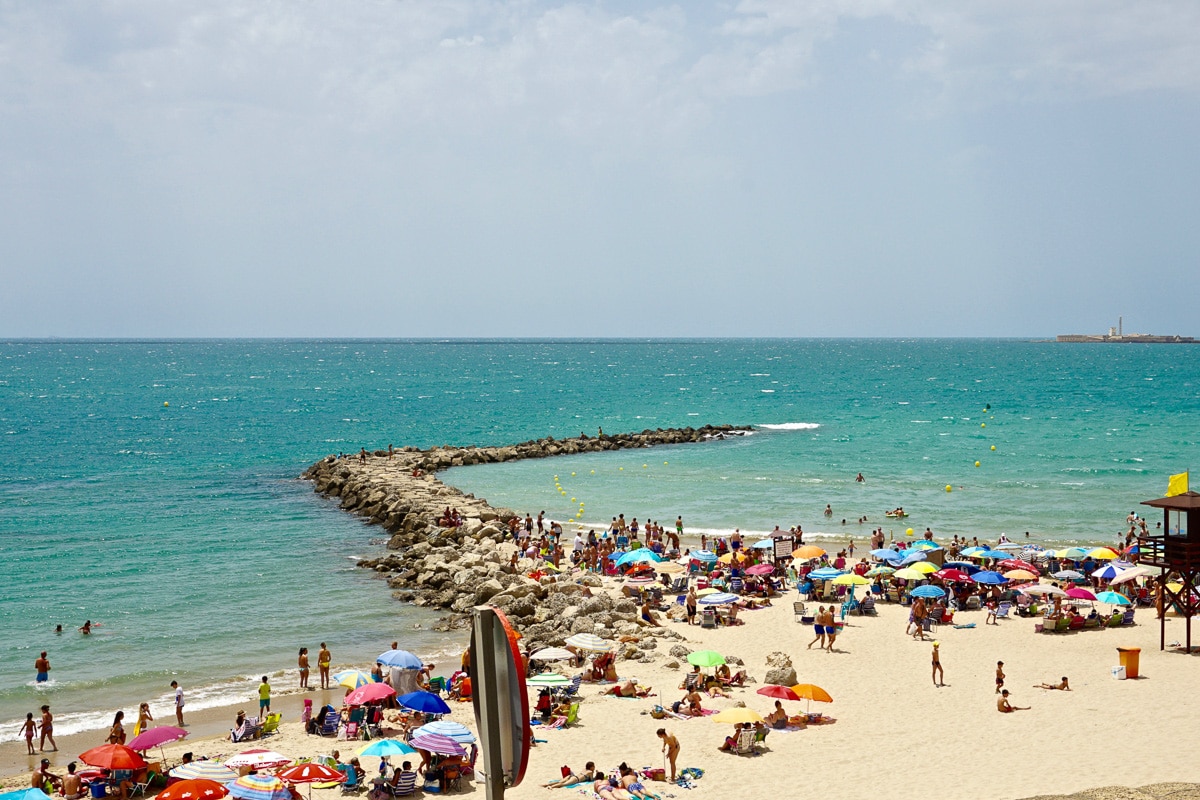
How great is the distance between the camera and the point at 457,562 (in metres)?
30.0

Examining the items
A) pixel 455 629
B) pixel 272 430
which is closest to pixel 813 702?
pixel 455 629

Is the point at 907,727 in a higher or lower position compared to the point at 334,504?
lower

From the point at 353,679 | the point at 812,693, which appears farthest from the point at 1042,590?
the point at 353,679

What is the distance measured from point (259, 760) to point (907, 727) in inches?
410

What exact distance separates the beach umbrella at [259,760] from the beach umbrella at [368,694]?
252cm

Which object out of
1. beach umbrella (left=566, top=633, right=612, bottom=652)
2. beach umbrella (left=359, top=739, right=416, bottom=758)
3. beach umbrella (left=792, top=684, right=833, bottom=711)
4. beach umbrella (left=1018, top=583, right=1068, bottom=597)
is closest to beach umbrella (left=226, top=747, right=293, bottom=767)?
beach umbrella (left=359, top=739, right=416, bottom=758)

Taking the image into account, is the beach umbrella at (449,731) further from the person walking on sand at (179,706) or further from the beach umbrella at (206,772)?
the person walking on sand at (179,706)

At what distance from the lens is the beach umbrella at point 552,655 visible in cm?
2053

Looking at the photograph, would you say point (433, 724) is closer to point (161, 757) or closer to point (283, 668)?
point (161, 757)

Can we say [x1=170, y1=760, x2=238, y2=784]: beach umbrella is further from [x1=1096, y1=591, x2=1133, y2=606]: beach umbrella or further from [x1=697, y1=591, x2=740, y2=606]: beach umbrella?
[x1=1096, y1=591, x2=1133, y2=606]: beach umbrella

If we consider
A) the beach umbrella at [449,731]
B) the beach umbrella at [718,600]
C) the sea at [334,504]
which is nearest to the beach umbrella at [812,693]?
the beach umbrella at [449,731]

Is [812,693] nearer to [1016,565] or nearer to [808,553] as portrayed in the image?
[808,553]

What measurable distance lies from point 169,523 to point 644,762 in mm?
28854

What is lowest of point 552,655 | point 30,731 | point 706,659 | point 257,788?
point 30,731
